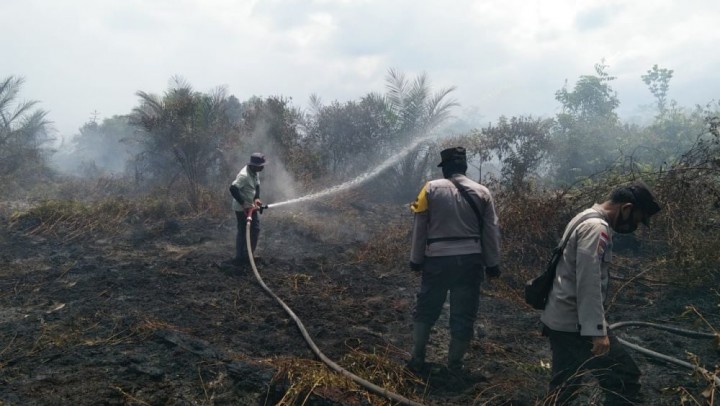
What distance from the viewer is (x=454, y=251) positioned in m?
3.94

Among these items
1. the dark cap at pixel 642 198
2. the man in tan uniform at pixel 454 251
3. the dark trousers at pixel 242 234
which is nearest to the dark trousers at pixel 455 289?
the man in tan uniform at pixel 454 251

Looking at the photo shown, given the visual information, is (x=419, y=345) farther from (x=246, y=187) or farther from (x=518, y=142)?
(x=518, y=142)

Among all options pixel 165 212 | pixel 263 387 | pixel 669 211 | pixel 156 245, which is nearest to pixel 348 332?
pixel 263 387

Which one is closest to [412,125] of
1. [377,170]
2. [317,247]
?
[377,170]

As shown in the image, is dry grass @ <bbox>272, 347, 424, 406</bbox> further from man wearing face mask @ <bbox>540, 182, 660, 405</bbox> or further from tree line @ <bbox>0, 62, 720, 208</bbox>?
tree line @ <bbox>0, 62, 720, 208</bbox>

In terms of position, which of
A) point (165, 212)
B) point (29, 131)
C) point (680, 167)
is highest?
point (29, 131)

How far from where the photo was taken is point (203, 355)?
4223 mm

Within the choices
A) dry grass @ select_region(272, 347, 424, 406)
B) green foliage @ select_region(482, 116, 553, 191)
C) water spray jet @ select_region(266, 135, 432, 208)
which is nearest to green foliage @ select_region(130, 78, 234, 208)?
water spray jet @ select_region(266, 135, 432, 208)

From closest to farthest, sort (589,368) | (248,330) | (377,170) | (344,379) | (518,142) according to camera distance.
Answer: (589,368), (344,379), (248,330), (518,142), (377,170)

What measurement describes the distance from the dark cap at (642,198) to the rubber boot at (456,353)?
1.81m

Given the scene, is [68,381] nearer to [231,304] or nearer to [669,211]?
[231,304]

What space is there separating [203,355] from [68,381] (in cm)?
102

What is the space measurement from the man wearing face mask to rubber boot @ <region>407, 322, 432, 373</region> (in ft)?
3.81

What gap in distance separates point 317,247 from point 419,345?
5516 millimetres
